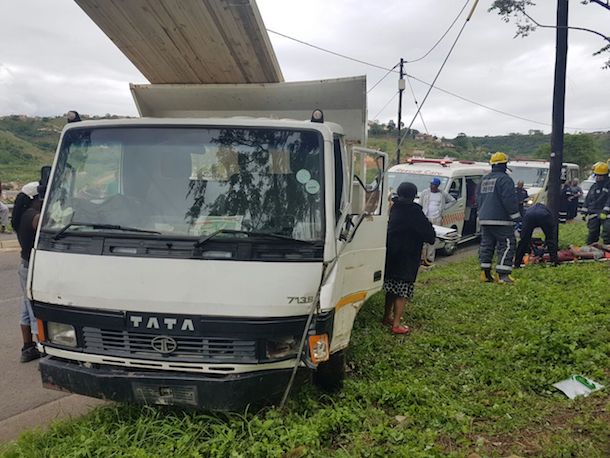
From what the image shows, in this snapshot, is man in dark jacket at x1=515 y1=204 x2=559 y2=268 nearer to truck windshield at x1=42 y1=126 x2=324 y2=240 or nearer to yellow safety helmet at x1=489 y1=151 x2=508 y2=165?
yellow safety helmet at x1=489 y1=151 x2=508 y2=165

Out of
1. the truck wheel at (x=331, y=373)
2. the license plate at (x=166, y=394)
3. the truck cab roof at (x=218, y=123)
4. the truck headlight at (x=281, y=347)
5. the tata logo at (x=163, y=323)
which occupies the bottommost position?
the truck wheel at (x=331, y=373)

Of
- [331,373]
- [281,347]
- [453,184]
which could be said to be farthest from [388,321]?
[453,184]

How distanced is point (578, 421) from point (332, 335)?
169 cm

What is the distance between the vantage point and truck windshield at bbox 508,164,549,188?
1783 cm

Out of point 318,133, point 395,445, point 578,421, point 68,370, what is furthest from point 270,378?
point 578,421

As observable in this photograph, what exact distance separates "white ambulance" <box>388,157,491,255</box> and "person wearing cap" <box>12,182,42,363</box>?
307 inches

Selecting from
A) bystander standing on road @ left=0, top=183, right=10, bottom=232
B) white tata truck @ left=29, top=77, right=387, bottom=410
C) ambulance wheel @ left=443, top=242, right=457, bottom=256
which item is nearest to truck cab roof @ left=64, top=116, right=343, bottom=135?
white tata truck @ left=29, top=77, right=387, bottom=410

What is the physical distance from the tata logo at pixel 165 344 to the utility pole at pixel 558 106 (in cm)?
757

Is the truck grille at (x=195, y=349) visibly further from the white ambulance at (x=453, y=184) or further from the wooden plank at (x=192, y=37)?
the white ambulance at (x=453, y=184)

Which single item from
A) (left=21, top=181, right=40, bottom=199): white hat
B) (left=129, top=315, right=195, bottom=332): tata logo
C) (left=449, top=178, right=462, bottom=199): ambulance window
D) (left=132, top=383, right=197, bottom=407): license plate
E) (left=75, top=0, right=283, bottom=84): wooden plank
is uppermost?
(left=75, top=0, right=283, bottom=84): wooden plank

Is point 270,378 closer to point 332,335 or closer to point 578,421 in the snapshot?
point 332,335

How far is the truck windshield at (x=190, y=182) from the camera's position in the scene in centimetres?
330

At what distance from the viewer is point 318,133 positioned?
3.44 m

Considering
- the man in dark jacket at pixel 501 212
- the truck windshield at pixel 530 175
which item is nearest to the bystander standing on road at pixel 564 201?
the truck windshield at pixel 530 175
